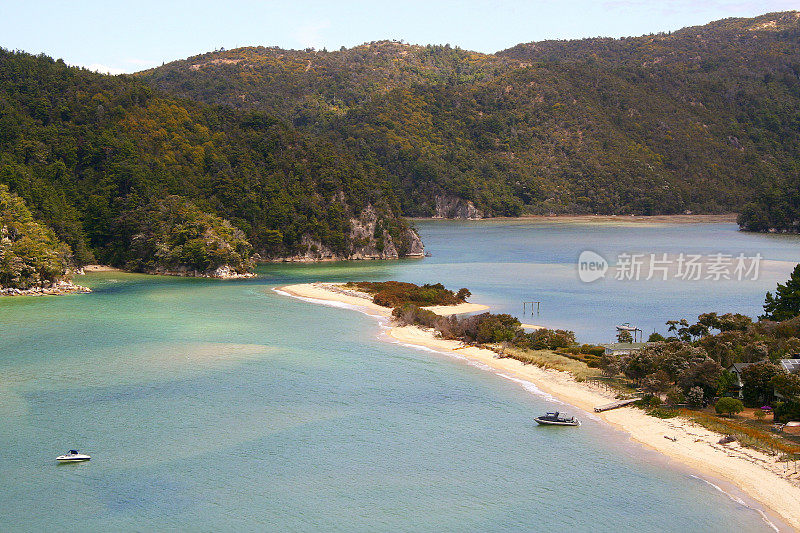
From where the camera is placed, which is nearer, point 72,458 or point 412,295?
point 72,458

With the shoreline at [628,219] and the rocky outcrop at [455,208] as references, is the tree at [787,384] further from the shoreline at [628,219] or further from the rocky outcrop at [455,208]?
the rocky outcrop at [455,208]

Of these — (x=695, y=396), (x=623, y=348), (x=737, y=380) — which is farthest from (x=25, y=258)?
(x=737, y=380)

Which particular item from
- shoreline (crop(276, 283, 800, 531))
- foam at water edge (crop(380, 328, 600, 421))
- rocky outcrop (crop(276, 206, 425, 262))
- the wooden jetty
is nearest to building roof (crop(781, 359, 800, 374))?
shoreline (crop(276, 283, 800, 531))

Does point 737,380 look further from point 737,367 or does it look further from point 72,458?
point 72,458

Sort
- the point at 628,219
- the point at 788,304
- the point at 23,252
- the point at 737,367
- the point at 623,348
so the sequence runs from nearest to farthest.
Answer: the point at 737,367 < the point at 623,348 < the point at 788,304 < the point at 23,252 < the point at 628,219

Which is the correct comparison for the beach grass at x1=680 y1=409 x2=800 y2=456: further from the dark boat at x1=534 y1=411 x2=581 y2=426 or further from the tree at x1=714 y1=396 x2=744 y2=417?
the dark boat at x1=534 y1=411 x2=581 y2=426

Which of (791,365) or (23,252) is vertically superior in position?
(23,252)
